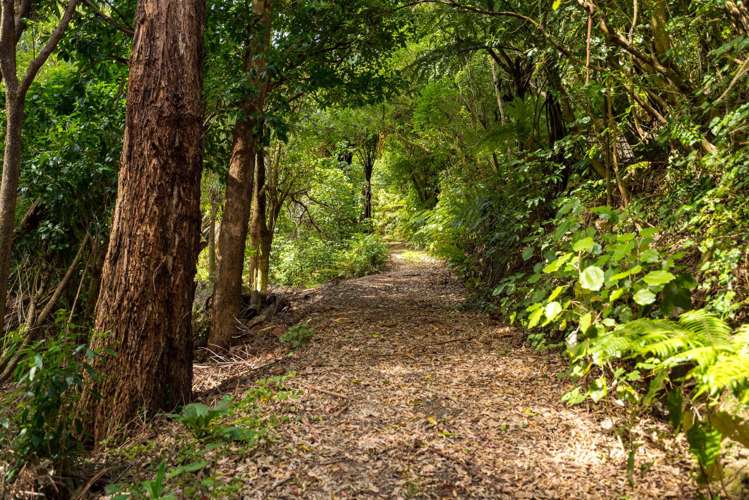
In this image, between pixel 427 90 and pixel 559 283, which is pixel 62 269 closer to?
pixel 559 283

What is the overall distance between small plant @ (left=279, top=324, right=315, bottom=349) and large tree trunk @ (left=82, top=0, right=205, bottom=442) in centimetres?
166

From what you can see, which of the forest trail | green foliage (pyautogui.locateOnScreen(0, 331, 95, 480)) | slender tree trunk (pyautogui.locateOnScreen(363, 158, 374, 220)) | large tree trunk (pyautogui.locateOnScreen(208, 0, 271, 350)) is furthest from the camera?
slender tree trunk (pyautogui.locateOnScreen(363, 158, 374, 220))

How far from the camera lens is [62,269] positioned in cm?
543

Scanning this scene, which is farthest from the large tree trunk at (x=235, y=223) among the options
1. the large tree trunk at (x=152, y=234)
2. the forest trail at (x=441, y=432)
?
the large tree trunk at (x=152, y=234)

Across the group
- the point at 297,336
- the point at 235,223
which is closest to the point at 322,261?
the point at 235,223

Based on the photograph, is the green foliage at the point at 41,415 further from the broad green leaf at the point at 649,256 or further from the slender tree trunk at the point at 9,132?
the broad green leaf at the point at 649,256

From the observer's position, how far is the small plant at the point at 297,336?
497 cm

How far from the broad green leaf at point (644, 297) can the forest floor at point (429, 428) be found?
2.86ft

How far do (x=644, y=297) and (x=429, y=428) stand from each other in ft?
5.45

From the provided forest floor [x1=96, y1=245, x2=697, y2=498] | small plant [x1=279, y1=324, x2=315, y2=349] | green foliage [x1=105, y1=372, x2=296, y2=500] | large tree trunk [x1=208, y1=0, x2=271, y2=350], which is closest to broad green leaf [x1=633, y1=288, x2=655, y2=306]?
forest floor [x1=96, y1=245, x2=697, y2=498]

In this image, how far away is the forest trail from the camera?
242cm

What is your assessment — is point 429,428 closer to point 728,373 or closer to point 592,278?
point 592,278

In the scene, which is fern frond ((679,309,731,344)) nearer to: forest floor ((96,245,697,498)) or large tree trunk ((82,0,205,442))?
forest floor ((96,245,697,498))

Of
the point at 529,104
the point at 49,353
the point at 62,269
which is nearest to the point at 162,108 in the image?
the point at 49,353
